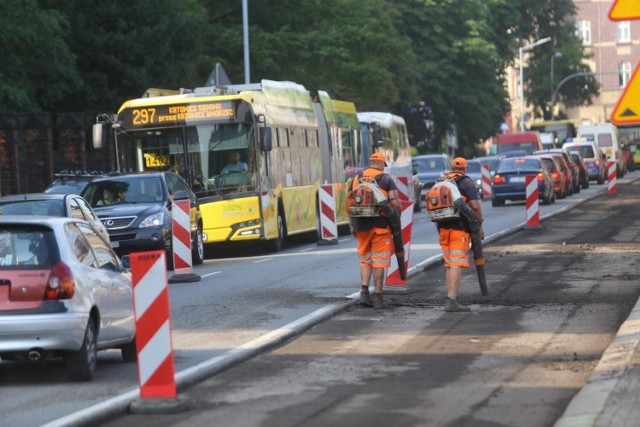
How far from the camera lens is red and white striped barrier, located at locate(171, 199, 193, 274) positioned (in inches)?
859

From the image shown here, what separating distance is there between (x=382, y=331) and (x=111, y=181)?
39.2 ft

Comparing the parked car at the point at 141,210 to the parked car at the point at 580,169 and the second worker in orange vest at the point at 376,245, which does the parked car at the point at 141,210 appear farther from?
the parked car at the point at 580,169

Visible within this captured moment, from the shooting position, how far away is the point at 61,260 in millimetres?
11609

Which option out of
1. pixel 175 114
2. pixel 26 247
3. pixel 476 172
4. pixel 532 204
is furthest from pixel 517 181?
pixel 26 247

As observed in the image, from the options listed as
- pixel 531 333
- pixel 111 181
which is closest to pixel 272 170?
pixel 111 181

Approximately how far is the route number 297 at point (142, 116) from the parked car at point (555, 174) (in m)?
23.8

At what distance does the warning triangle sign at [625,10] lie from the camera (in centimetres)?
1079

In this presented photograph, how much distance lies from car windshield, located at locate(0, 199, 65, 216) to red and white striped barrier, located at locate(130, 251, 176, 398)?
1019 centimetres

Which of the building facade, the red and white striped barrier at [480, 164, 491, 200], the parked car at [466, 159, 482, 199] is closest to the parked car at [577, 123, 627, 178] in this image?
the parked car at [466, 159, 482, 199]

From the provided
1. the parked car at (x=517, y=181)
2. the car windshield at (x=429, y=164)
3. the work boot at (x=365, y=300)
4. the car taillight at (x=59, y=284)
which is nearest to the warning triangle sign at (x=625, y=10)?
the car taillight at (x=59, y=284)

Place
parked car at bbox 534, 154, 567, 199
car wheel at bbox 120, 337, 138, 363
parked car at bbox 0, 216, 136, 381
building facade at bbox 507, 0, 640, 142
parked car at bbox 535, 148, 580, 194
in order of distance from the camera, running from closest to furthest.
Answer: parked car at bbox 0, 216, 136, 381 < car wheel at bbox 120, 337, 138, 363 < parked car at bbox 534, 154, 567, 199 < parked car at bbox 535, 148, 580, 194 < building facade at bbox 507, 0, 640, 142

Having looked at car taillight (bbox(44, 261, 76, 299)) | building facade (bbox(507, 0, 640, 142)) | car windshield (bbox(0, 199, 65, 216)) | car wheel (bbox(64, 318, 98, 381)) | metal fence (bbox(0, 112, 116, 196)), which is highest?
building facade (bbox(507, 0, 640, 142))

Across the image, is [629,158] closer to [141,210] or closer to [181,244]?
[141,210]

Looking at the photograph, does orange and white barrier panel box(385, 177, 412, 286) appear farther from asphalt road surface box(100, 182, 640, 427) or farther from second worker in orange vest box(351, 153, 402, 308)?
second worker in orange vest box(351, 153, 402, 308)
